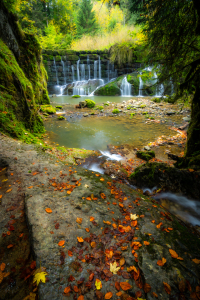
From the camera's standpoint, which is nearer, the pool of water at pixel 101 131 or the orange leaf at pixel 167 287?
the orange leaf at pixel 167 287

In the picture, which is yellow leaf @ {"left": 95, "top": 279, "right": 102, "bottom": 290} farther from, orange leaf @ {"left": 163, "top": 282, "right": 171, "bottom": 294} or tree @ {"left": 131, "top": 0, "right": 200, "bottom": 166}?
tree @ {"left": 131, "top": 0, "right": 200, "bottom": 166}

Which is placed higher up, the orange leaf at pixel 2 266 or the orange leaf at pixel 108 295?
the orange leaf at pixel 2 266

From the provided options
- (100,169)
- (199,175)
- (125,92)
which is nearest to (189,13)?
(199,175)

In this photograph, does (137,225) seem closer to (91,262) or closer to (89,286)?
(91,262)

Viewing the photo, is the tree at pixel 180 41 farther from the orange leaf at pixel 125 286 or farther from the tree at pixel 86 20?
the tree at pixel 86 20

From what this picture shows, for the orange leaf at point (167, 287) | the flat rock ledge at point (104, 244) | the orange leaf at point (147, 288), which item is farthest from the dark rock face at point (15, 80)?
the orange leaf at point (167, 287)

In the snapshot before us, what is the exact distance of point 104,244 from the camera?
1.67 m

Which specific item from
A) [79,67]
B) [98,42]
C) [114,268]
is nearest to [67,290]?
[114,268]

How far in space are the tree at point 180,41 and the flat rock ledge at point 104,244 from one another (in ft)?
7.05

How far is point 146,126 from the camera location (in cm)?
924

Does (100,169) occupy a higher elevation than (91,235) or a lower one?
lower

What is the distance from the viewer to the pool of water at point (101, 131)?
23.9 feet

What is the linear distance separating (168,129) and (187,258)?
27.1 feet

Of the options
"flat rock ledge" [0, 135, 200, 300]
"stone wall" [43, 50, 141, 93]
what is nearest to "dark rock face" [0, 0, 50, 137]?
"flat rock ledge" [0, 135, 200, 300]
